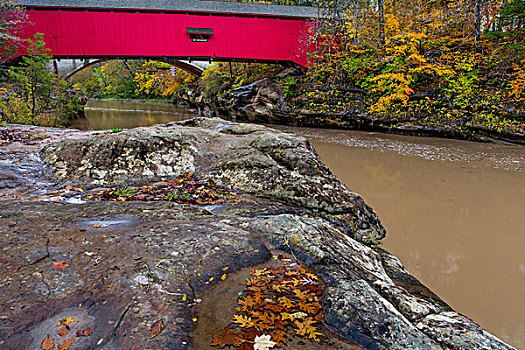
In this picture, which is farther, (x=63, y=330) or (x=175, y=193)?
(x=175, y=193)

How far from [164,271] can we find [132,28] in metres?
18.7

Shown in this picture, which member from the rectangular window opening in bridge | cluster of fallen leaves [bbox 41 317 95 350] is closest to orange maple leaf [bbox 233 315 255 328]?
cluster of fallen leaves [bbox 41 317 95 350]

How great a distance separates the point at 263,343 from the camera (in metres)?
1.29

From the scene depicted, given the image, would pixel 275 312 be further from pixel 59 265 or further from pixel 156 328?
pixel 59 265

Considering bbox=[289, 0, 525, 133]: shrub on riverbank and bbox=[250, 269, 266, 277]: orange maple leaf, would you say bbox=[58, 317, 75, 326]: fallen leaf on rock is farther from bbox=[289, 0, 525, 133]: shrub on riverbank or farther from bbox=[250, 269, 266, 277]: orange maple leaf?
bbox=[289, 0, 525, 133]: shrub on riverbank

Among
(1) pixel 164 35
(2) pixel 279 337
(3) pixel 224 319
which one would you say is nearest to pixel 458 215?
(2) pixel 279 337

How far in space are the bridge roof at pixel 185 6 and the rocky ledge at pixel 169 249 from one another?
15.6 m

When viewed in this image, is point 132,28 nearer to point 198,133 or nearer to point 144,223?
point 198,133

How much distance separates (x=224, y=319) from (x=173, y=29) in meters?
18.8

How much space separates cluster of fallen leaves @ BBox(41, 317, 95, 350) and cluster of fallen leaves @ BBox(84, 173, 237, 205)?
1776 mm

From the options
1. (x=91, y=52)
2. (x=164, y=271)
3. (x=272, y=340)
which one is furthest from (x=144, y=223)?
(x=91, y=52)

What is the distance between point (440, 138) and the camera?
11.7m

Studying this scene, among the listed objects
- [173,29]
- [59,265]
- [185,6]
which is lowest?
[59,265]

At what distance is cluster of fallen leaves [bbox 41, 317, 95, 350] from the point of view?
1256 mm
